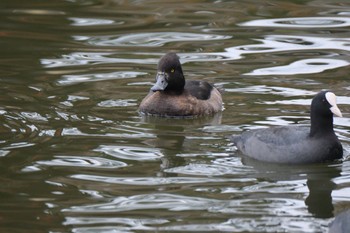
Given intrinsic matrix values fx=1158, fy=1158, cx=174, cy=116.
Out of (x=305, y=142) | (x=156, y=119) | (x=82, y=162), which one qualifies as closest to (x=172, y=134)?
(x=156, y=119)

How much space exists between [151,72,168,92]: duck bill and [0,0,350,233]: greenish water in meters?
0.42

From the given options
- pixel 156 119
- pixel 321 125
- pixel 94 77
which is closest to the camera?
pixel 321 125

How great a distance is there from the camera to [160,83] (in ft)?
48.0

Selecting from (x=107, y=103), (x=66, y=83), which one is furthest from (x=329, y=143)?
(x=66, y=83)

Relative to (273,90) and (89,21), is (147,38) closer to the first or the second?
(89,21)

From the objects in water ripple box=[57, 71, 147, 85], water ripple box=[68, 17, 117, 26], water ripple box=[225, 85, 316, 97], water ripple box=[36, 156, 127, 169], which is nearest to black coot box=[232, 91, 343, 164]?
water ripple box=[36, 156, 127, 169]

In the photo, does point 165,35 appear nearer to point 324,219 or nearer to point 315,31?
point 315,31

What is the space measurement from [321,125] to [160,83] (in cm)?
313

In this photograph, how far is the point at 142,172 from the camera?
38.3 feet

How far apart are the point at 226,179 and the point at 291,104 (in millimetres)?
3414

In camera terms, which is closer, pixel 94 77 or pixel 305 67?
pixel 94 77

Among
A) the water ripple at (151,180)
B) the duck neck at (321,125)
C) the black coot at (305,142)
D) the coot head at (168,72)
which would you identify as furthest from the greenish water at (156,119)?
the coot head at (168,72)

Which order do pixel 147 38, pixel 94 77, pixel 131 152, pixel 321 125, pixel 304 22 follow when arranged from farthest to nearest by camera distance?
pixel 304 22
pixel 147 38
pixel 94 77
pixel 131 152
pixel 321 125

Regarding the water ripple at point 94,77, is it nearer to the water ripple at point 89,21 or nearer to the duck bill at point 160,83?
the duck bill at point 160,83
